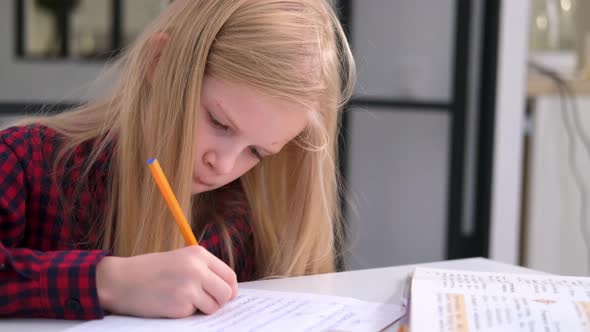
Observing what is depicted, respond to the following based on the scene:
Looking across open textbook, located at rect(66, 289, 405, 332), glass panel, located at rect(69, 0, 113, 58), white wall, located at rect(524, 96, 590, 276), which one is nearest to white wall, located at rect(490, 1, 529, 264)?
white wall, located at rect(524, 96, 590, 276)

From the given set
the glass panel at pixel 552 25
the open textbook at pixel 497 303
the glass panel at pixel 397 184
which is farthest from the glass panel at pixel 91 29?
the glass panel at pixel 552 25

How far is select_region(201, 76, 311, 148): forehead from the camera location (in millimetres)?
824

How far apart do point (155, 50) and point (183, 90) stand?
79mm

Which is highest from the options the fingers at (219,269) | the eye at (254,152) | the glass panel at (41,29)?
the glass panel at (41,29)

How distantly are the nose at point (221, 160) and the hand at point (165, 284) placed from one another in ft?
0.66

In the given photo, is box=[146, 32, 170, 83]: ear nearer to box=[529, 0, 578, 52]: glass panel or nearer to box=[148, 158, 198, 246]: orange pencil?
box=[148, 158, 198, 246]: orange pencil

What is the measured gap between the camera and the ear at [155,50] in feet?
2.91

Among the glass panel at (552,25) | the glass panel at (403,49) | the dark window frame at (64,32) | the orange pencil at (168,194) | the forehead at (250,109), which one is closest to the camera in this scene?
the orange pencil at (168,194)

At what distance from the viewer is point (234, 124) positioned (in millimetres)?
824

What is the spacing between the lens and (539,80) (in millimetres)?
2088

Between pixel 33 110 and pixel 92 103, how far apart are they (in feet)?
2.25

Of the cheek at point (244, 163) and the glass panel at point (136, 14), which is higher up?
the glass panel at point (136, 14)

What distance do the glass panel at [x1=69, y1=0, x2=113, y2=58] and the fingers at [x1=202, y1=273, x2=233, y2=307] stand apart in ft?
3.95

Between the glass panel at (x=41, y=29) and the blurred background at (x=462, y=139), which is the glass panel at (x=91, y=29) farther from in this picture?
the blurred background at (x=462, y=139)
